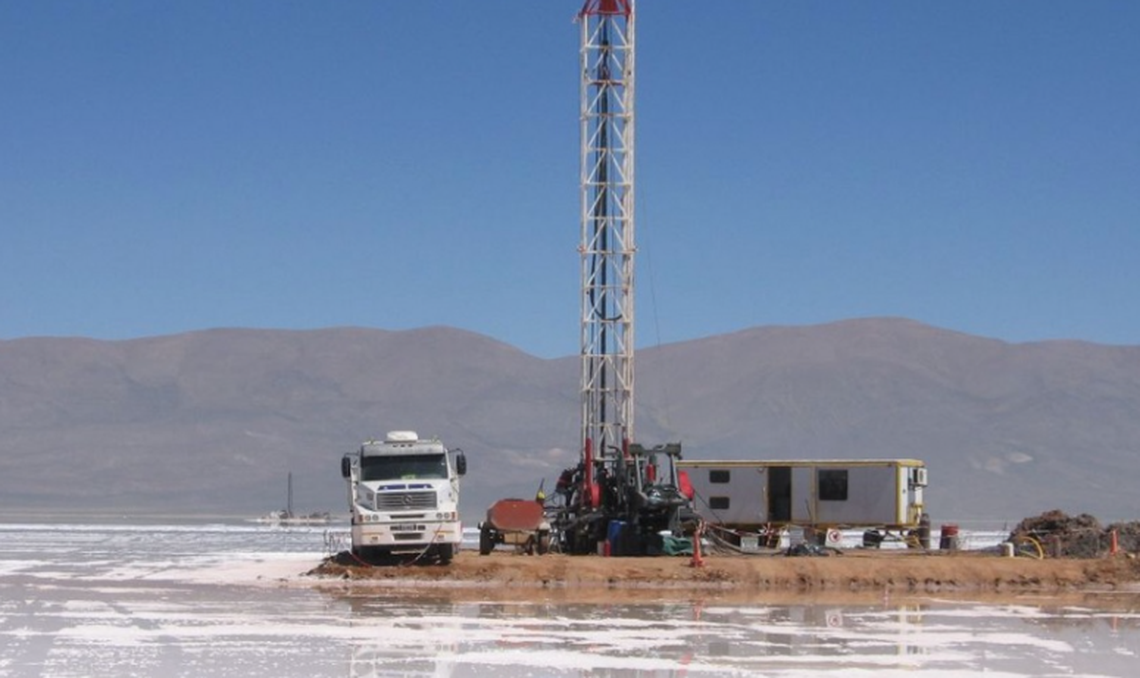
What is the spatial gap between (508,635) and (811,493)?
929 inches

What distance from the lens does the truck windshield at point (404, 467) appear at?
37469 mm

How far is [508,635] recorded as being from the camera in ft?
86.7

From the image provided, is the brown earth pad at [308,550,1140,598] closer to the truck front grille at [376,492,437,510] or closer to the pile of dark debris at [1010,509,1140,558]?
the truck front grille at [376,492,437,510]

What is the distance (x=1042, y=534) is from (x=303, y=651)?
30103 millimetres

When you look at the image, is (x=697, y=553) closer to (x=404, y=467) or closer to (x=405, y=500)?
(x=405, y=500)

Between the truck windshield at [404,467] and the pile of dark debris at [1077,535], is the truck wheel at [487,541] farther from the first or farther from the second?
the pile of dark debris at [1077,535]

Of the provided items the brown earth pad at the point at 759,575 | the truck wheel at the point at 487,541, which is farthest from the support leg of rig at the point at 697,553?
the truck wheel at the point at 487,541

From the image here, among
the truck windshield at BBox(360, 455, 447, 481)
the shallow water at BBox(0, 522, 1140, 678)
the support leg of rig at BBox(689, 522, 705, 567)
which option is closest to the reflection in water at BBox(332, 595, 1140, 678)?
the shallow water at BBox(0, 522, 1140, 678)

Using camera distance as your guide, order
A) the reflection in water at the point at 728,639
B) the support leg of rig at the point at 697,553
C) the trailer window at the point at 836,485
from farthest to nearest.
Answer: the trailer window at the point at 836,485
the support leg of rig at the point at 697,553
the reflection in water at the point at 728,639

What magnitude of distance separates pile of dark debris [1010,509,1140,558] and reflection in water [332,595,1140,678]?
45.6 ft

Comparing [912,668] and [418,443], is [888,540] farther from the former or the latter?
[912,668]

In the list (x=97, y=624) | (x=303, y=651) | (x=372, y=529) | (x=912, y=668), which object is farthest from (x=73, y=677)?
(x=372, y=529)

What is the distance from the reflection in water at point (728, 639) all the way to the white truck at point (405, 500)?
413 cm

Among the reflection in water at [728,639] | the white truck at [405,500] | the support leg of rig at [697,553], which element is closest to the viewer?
the reflection in water at [728,639]
